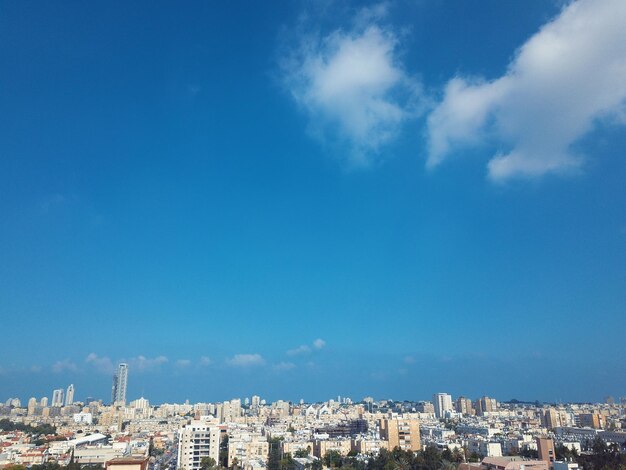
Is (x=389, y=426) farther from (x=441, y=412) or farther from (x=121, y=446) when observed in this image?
(x=441, y=412)

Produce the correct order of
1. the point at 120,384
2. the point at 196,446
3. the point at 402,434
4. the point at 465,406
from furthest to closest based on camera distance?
the point at 120,384
the point at 465,406
the point at 402,434
the point at 196,446

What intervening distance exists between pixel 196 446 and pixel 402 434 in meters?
11.1

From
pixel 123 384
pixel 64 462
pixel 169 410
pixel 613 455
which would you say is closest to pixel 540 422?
pixel 613 455

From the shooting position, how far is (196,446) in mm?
25078

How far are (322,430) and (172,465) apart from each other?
1504 centimetres

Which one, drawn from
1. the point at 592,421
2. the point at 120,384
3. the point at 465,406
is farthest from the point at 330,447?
the point at 120,384

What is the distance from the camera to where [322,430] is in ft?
129

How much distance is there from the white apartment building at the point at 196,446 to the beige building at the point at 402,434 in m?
9.20

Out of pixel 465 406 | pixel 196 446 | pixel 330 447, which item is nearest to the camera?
pixel 196 446

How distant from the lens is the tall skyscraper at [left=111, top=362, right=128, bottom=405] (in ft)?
274

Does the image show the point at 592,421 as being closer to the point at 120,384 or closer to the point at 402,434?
the point at 402,434

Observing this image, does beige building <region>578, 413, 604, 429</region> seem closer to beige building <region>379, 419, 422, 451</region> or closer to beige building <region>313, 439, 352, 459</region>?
beige building <region>379, 419, 422, 451</region>

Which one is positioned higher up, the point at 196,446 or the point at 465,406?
the point at 465,406

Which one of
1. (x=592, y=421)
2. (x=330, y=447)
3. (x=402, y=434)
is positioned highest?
(x=592, y=421)
